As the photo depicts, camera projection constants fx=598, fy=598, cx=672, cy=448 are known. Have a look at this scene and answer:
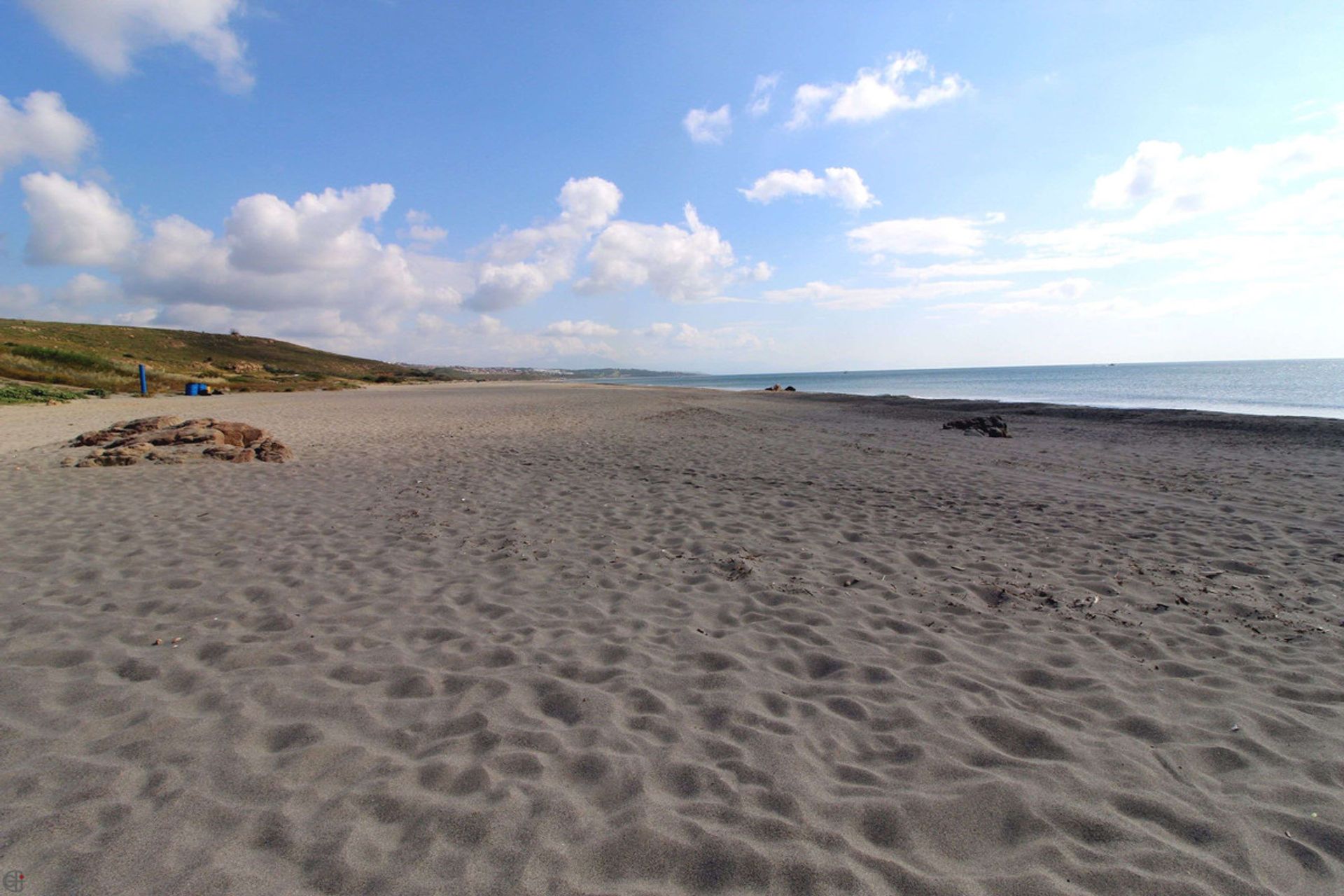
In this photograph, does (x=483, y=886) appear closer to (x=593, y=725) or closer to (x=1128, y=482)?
(x=593, y=725)

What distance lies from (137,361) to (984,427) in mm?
57677

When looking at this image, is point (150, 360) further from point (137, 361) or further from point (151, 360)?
point (137, 361)

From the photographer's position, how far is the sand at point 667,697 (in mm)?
2279

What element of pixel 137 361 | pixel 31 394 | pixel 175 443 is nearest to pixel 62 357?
pixel 137 361

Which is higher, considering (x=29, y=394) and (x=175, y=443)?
(x=29, y=394)

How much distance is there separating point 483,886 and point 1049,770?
8.28 feet

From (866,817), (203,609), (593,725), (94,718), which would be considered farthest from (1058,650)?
(203,609)

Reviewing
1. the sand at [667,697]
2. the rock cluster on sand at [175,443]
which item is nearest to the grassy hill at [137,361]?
the rock cluster on sand at [175,443]

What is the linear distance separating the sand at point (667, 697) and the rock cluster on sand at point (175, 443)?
2.22m

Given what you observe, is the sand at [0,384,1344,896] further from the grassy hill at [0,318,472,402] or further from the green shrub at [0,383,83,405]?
the grassy hill at [0,318,472,402]

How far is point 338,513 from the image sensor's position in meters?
7.28

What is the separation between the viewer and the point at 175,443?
37.0 ft

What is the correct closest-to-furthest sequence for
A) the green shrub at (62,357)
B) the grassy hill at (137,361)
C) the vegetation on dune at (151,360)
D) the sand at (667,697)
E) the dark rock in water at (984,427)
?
the sand at (667,697) < the dark rock in water at (984,427) < the grassy hill at (137,361) < the vegetation on dune at (151,360) < the green shrub at (62,357)

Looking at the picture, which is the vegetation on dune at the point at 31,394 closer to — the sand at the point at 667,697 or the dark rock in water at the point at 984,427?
the sand at the point at 667,697
